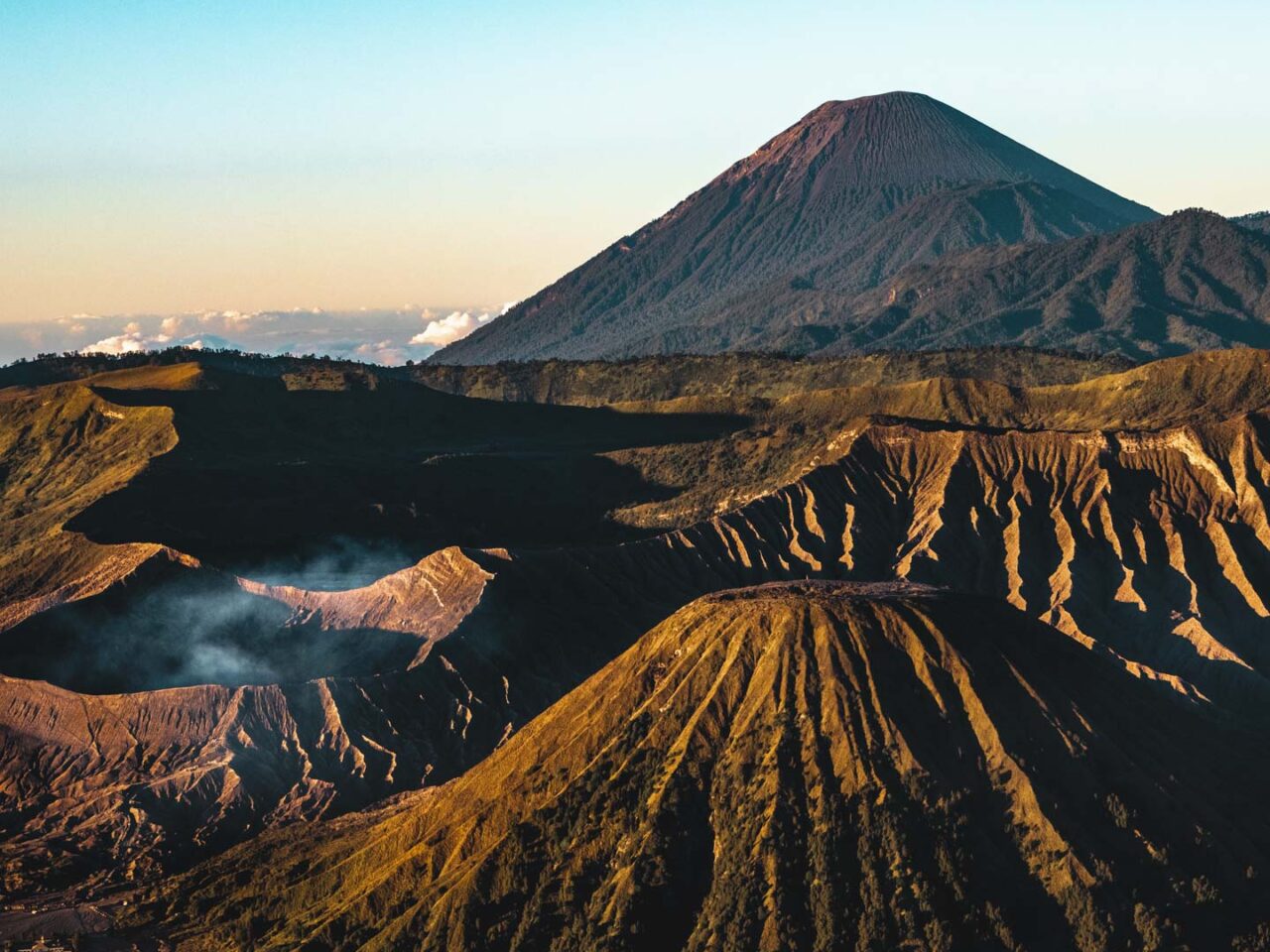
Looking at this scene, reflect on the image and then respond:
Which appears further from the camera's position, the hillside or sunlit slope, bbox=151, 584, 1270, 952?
the hillside

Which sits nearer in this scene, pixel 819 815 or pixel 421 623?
pixel 819 815

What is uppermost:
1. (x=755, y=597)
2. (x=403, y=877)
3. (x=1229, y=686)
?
(x=755, y=597)

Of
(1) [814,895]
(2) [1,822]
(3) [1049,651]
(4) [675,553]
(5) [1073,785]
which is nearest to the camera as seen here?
(1) [814,895]

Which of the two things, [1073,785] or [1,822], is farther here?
[1,822]

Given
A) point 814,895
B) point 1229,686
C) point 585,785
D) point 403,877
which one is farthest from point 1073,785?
point 1229,686

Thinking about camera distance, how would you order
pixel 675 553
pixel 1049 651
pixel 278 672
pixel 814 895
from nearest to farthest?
pixel 814 895 → pixel 1049 651 → pixel 278 672 → pixel 675 553

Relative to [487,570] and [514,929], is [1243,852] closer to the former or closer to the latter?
[514,929]

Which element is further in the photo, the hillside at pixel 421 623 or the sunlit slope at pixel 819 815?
the hillside at pixel 421 623

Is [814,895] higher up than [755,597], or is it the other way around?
[755,597]
